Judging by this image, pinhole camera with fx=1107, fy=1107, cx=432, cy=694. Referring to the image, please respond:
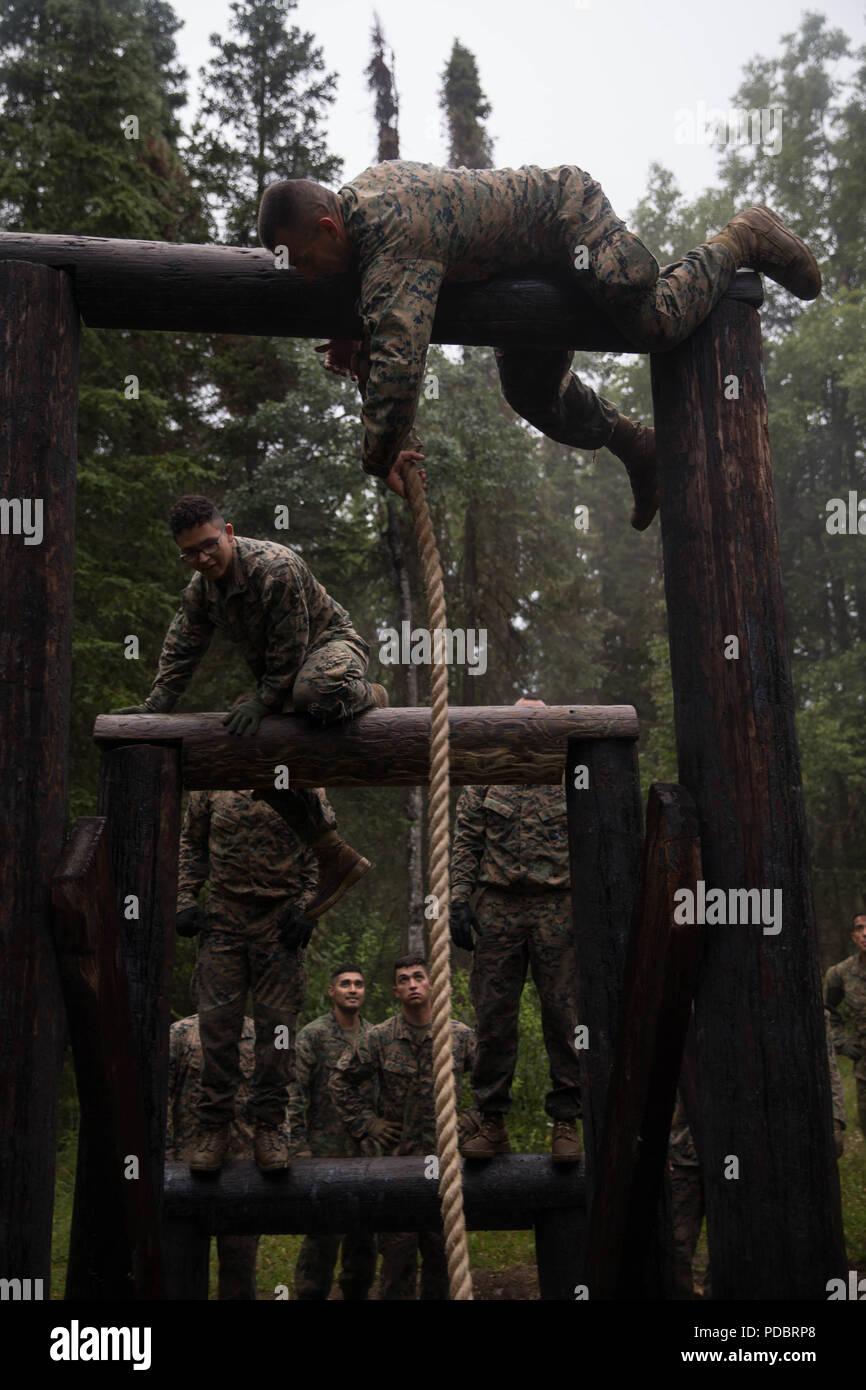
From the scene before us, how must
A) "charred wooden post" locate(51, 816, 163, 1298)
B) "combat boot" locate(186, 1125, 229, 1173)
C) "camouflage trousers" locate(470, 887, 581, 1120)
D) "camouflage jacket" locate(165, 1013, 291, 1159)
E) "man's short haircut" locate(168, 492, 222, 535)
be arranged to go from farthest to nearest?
"camouflage jacket" locate(165, 1013, 291, 1159) → "camouflage trousers" locate(470, 887, 581, 1120) → "combat boot" locate(186, 1125, 229, 1173) → "man's short haircut" locate(168, 492, 222, 535) → "charred wooden post" locate(51, 816, 163, 1298)

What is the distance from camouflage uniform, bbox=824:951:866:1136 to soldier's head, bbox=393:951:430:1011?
11.7ft

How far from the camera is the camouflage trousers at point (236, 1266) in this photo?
6164mm

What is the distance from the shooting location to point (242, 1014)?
5234mm

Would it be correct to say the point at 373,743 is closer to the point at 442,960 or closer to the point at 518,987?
the point at 442,960

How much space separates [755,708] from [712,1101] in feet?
3.17

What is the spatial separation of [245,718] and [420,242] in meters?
1.59

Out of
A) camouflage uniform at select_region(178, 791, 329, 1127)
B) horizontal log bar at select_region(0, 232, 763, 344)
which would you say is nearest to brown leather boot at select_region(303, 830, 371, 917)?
camouflage uniform at select_region(178, 791, 329, 1127)

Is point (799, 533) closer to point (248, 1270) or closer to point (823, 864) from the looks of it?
point (823, 864)

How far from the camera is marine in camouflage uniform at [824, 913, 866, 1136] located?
27.5 feet

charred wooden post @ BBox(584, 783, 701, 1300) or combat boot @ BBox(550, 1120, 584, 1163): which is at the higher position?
charred wooden post @ BBox(584, 783, 701, 1300)

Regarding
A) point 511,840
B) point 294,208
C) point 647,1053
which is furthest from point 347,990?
point 294,208

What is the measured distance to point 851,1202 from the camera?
32.2 ft

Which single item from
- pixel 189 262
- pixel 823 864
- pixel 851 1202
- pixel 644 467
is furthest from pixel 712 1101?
pixel 823 864

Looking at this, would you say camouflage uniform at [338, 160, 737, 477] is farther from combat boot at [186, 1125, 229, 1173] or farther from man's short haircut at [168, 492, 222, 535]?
combat boot at [186, 1125, 229, 1173]
